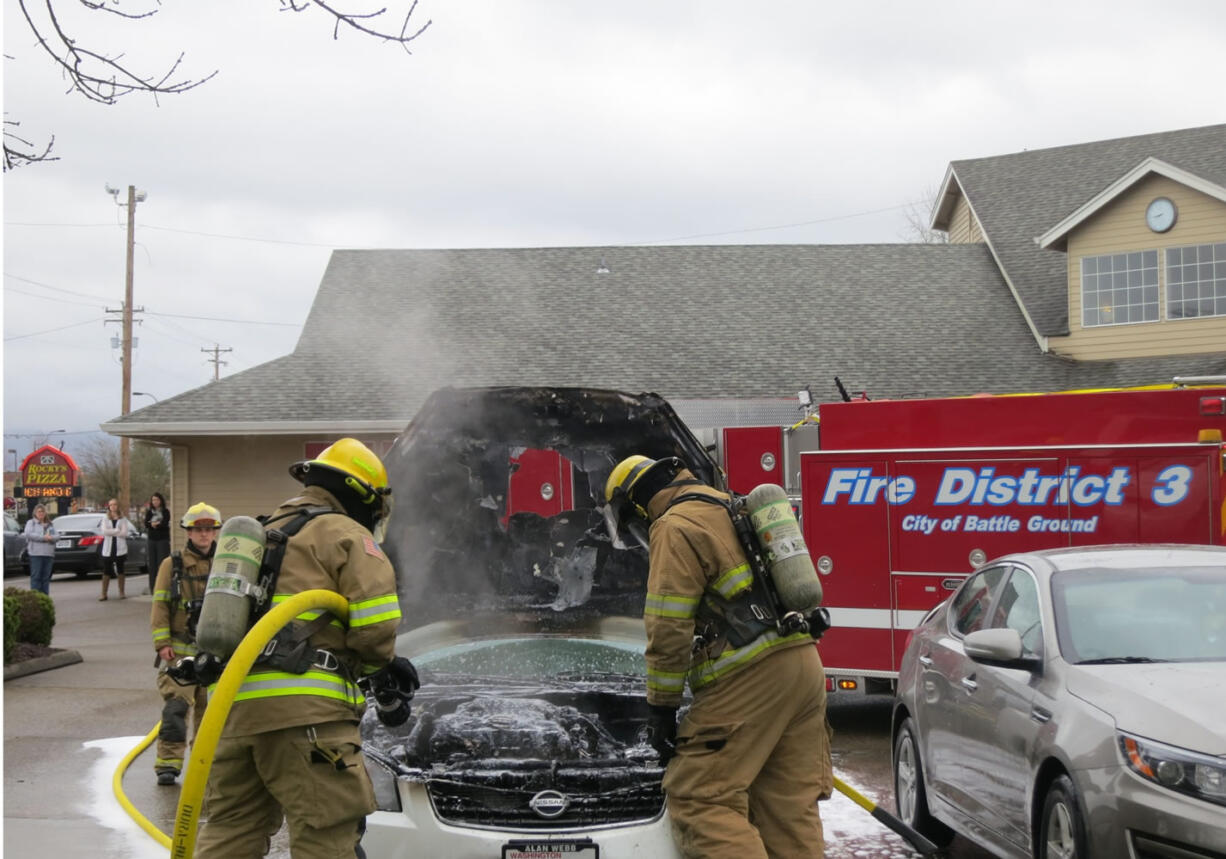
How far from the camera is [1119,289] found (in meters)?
19.5

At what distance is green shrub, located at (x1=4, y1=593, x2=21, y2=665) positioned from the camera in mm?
12555

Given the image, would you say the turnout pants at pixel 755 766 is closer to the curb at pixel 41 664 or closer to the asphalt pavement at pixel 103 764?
the asphalt pavement at pixel 103 764

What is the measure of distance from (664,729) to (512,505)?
2550mm

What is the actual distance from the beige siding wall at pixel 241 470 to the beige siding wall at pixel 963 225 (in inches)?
511

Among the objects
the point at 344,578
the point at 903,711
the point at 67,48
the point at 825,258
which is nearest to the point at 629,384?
the point at 825,258

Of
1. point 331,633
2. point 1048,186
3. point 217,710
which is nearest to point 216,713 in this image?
point 217,710

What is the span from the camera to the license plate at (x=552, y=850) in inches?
174

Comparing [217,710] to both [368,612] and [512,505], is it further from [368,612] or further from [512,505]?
[512,505]

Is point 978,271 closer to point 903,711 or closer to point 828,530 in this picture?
point 828,530

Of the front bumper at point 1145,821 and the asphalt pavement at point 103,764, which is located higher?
the front bumper at point 1145,821

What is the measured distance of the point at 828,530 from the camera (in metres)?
9.46

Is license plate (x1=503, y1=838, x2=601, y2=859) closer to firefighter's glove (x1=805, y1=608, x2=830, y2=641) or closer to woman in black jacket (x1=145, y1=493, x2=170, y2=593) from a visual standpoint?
firefighter's glove (x1=805, y1=608, x2=830, y2=641)

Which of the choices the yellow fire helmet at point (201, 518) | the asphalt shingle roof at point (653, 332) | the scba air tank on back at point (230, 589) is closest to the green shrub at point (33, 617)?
the asphalt shingle roof at point (653, 332)

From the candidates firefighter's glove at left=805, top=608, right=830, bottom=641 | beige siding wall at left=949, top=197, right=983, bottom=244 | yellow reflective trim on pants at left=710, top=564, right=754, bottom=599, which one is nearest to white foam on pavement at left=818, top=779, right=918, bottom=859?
firefighter's glove at left=805, top=608, right=830, bottom=641
